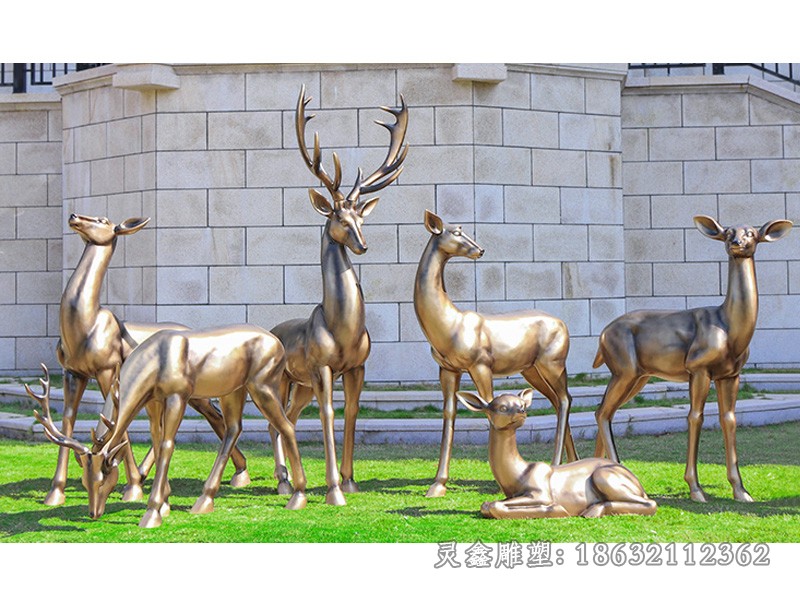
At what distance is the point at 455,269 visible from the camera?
12.8 meters

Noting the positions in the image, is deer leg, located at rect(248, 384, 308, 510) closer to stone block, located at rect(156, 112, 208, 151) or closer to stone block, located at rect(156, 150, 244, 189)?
stone block, located at rect(156, 150, 244, 189)

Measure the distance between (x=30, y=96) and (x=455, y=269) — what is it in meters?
6.77

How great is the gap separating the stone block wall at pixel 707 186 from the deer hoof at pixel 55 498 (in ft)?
29.4

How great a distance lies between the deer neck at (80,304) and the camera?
26.4 feet

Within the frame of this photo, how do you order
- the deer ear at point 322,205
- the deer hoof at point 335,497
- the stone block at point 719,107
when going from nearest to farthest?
the deer hoof at point 335,497 < the deer ear at point 322,205 < the stone block at point 719,107

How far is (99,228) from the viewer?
26.9ft

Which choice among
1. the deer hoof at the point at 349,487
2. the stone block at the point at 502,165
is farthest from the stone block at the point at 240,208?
the deer hoof at the point at 349,487

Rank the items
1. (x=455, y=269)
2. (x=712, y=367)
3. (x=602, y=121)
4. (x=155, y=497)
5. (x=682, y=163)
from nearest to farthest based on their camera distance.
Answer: (x=155, y=497) < (x=712, y=367) < (x=455, y=269) < (x=602, y=121) < (x=682, y=163)

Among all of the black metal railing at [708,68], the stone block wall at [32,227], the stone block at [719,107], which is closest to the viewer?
the stone block at [719,107]

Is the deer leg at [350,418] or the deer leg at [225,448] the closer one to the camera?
the deer leg at [225,448]

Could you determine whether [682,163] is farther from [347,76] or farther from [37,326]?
[37,326]

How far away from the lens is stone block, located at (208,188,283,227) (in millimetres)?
13102

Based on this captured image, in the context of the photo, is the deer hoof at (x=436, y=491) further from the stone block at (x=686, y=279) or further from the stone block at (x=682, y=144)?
the stone block at (x=682, y=144)

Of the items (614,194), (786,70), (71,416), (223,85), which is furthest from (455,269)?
(786,70)
